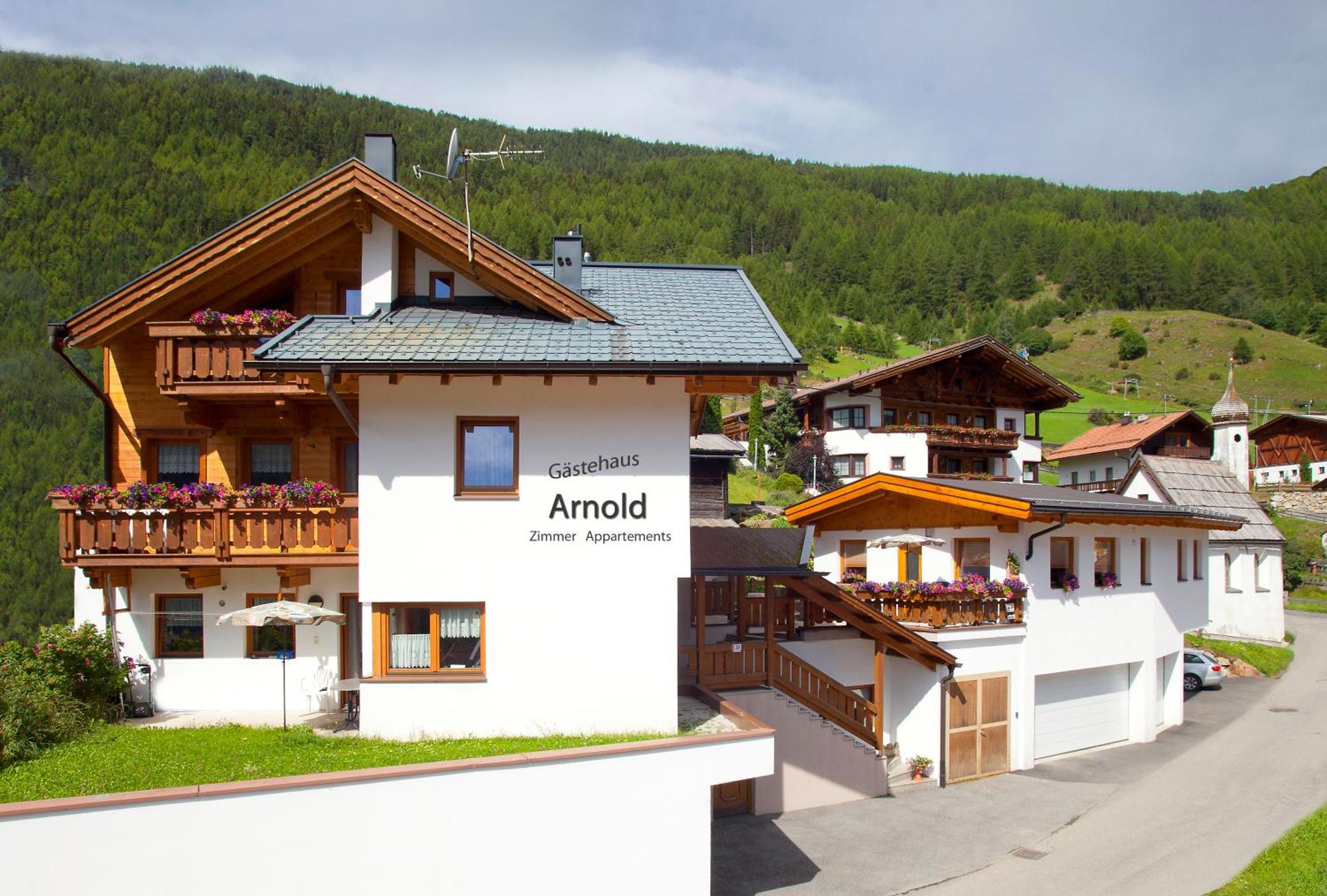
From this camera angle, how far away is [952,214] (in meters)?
157

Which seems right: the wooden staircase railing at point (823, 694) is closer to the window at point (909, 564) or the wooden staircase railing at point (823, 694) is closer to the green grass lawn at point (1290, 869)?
the window at point (909, 564)

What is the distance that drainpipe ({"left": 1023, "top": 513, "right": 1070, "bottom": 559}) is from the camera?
19670 mm

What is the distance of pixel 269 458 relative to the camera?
52.7ft

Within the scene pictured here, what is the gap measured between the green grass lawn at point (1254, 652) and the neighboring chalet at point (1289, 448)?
→ 44230 millimetres

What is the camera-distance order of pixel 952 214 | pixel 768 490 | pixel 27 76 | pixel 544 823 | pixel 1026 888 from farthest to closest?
pixel 952 214
pixel 27 76
pixel 768 490
pixel 1026 888
pixel 544 823

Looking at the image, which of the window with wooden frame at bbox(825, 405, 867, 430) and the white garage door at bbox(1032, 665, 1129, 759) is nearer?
the white garage door at bbox(1032, 665, 1129, 759)

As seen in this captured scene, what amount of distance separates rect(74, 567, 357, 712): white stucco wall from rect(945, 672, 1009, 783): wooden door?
12082 mm

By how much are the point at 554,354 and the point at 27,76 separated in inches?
3251

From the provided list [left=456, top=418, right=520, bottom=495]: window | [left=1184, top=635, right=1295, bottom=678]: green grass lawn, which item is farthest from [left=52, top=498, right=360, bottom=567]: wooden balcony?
[left=1184, top=635, right=1295, bottom=678]: green grass lawn

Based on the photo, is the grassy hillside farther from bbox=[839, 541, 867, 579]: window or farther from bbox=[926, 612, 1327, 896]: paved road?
bbox=[839, 541, 867, 579]: window

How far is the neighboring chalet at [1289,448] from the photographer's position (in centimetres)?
7350

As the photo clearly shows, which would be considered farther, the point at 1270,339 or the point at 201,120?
the point at 1270,339

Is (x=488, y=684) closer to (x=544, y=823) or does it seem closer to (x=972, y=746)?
(x=544, y=823)

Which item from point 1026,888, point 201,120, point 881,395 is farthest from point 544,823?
point 201,120
